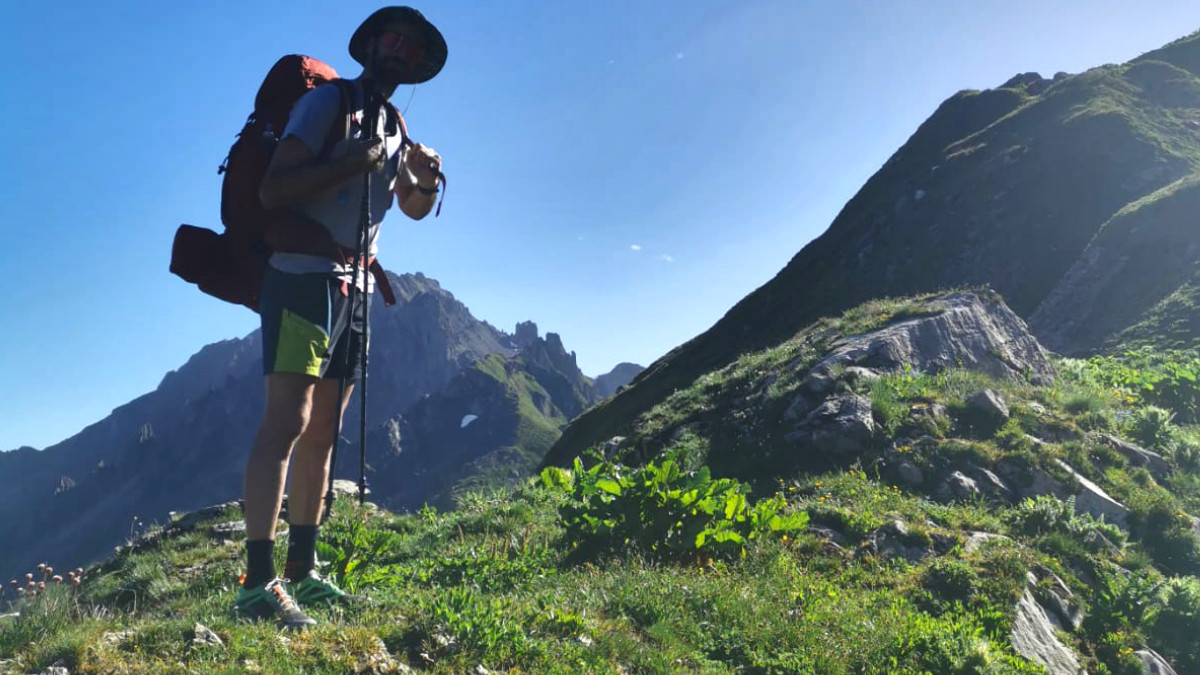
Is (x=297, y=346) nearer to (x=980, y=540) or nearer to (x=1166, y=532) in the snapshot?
(x=980, y=540)

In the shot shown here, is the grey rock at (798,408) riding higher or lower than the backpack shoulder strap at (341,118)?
lower

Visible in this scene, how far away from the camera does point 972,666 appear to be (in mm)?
4301

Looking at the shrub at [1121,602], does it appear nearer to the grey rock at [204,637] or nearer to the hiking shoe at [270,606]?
the hiking shoe at [270,606]

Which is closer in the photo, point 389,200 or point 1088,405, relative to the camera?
point 389,200

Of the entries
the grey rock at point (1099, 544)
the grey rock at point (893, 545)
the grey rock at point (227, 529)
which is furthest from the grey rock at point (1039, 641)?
the grey rock at point (227, 529)

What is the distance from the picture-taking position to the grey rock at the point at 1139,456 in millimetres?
9031

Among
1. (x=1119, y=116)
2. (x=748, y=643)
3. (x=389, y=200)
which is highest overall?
(x=1119, y=116)

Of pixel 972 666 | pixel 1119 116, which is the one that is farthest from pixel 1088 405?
pixel 1119 116

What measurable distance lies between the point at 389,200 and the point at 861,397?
7982 mm

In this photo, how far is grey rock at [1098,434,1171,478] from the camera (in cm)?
903

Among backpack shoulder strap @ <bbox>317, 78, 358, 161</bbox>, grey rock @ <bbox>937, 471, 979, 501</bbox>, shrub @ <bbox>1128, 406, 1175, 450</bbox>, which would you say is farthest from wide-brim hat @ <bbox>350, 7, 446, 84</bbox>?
shrub @ <bbox>1128, 406, 1175, 450</bbox>

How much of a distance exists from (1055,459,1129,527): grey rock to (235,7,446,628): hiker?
8228 millimetres

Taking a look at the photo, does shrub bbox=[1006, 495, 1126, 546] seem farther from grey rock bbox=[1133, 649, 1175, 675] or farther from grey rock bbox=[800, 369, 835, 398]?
grey rock bbox=[800, 369, 835, 398]

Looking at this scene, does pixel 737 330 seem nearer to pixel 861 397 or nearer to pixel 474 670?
pixel 861 397
